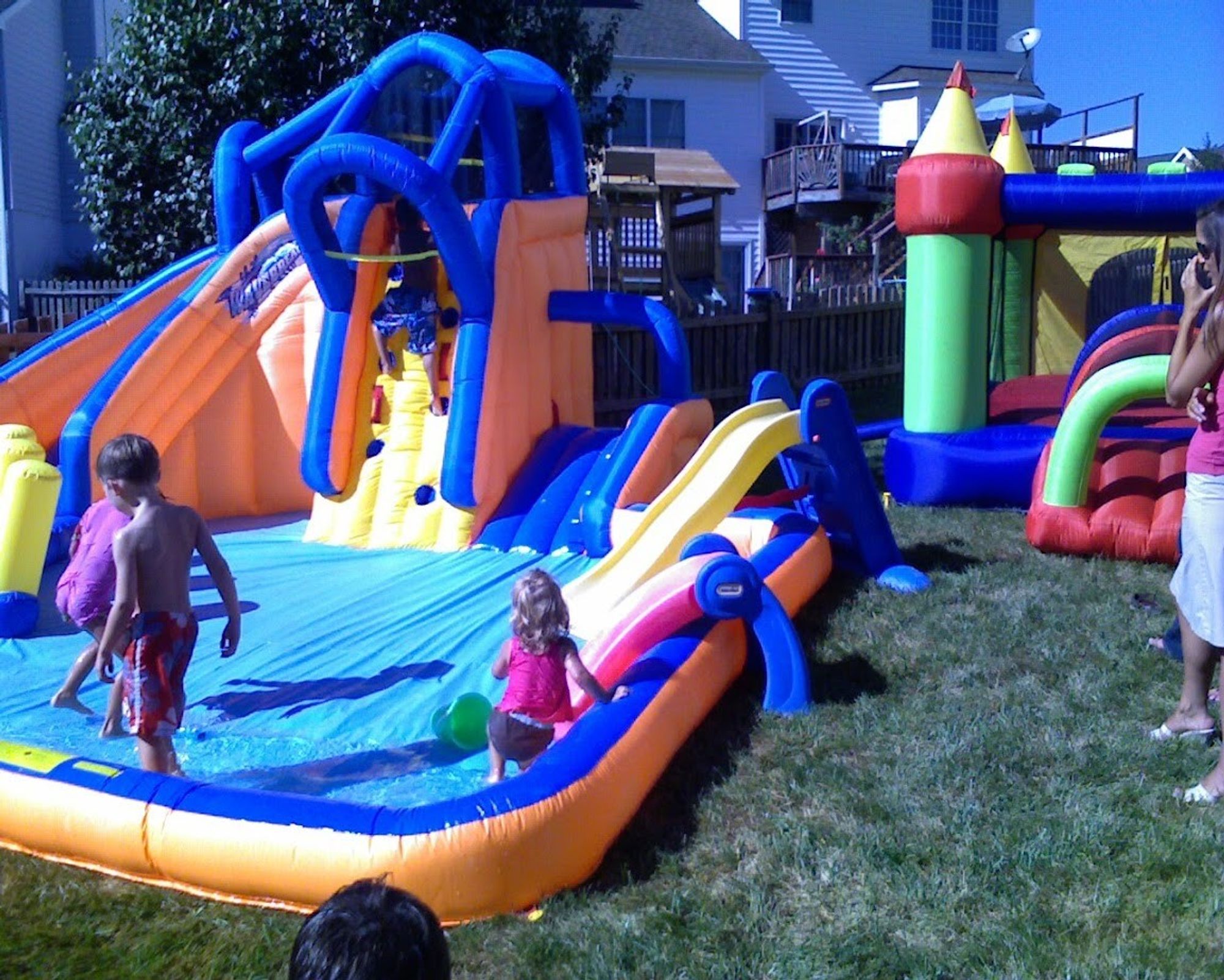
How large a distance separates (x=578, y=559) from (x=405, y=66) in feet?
10.8

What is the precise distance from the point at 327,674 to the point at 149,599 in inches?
59.5

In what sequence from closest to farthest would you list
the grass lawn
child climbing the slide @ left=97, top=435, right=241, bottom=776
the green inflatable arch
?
the grass lawn → child climbing the slide @ left=97, top=435, right=241, bottom=776 → the green inflatable arch

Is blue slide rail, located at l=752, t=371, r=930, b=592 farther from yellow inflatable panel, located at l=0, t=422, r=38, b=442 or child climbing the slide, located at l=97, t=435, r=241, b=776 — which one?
yellow inflatable panel, located at l=0, t=422, r=38, b=442

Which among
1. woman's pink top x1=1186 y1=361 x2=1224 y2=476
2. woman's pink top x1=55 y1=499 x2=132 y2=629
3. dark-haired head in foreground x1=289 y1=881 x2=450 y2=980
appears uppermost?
woman's pink top x1=1186 y1=361 x2=1224 y2=476

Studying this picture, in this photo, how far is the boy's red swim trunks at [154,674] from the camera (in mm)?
3953

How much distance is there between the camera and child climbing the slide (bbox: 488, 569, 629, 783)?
13.1ft

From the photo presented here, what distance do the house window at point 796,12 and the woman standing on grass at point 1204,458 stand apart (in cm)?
2205

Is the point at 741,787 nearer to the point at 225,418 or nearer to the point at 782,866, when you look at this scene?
the point at 782,866

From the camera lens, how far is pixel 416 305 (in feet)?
25.8

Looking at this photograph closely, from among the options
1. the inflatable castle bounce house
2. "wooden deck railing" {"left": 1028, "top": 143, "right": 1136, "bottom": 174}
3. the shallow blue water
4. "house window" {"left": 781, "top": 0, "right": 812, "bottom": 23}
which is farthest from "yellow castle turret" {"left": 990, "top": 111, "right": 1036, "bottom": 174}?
"house window" {"left": 781, "top": 0, "right": 812, "bottom": 23}

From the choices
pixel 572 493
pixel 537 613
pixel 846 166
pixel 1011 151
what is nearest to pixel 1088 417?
pixel 572 493

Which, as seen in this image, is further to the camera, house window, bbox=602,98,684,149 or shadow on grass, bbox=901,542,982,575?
house window, bbox=602,98,684,149

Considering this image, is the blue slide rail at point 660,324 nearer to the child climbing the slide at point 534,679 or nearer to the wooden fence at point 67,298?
the child climbing the slide at point 534,679

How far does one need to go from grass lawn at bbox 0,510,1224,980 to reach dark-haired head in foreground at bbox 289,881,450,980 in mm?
1585
